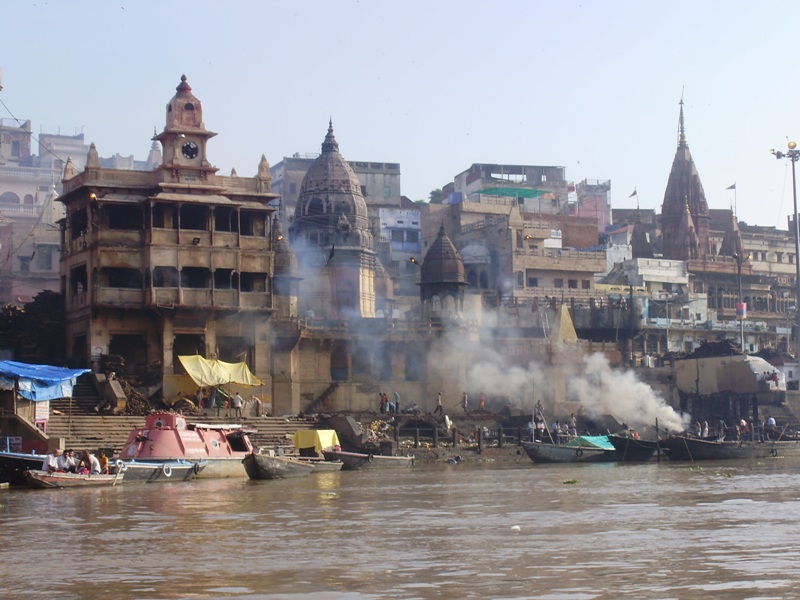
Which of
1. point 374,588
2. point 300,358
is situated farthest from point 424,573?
point 300,358

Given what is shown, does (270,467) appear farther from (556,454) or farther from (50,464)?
(556,454)

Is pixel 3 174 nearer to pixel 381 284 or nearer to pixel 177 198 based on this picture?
pixel 381 284

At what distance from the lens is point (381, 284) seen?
79875 millimetres

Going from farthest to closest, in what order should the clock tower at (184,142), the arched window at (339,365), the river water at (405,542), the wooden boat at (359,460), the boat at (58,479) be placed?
the arched window at (339,365) < the clock tower at (184,142) < the wooden boat at (359,460) < the boat at (58,479) < the river water at (405,542)

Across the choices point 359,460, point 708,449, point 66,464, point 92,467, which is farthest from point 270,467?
point 708,449

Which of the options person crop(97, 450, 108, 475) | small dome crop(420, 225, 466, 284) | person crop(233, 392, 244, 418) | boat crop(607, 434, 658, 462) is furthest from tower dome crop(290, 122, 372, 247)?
person crop(97, 450, 108, 475)

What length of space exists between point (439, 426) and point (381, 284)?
27.3 m

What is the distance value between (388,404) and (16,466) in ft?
82.4

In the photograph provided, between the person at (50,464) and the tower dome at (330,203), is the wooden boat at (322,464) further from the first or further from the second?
the tower dome at (330,203)

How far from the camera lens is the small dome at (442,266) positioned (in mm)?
63156

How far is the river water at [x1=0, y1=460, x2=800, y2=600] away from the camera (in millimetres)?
14570

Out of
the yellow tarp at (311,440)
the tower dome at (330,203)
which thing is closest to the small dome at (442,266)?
the tower dome at (330,203)

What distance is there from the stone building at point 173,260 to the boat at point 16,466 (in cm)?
1797

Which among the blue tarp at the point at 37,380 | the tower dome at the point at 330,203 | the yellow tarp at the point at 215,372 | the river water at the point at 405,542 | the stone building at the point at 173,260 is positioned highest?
the tower dome at the point at 330,203
